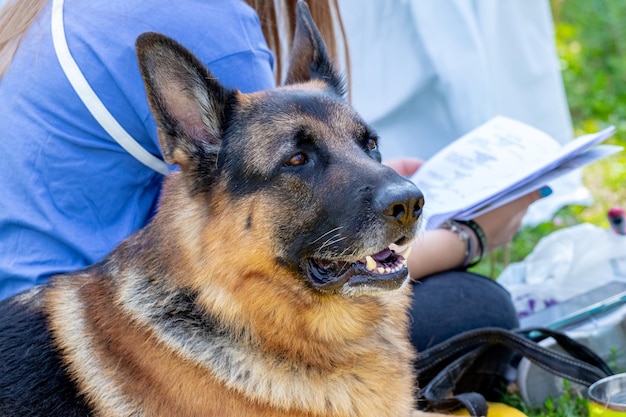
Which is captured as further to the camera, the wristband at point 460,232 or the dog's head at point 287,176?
the wristband at point 460,232

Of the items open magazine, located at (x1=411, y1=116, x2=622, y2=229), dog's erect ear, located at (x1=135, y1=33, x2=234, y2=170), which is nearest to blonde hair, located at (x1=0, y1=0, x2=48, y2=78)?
dog's erect ear, located at (x1=135, y1=33, x2=234, y2=170)

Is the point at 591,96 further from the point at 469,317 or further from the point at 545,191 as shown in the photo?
the point at 469,317

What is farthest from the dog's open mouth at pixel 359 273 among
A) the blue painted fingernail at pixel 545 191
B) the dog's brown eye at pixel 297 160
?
the blue painted fingernail at pixel 545 191

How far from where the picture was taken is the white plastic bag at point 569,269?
373 centimetres

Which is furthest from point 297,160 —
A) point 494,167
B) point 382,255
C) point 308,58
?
point 494,167

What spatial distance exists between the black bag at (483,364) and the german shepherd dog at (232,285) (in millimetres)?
586

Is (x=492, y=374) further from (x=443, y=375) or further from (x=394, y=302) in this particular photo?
(x=394, y=302)

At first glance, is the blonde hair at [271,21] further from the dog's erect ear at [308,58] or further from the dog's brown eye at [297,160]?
the dog's brown eye at [297,160]

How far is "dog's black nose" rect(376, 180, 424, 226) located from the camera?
86.5 inches

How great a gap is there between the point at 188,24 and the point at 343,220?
3.29ft

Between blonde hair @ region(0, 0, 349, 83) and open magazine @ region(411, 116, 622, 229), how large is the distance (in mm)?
674

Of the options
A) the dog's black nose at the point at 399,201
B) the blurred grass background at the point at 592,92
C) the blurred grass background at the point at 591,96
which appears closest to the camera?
the dog's black nose at the point at 399,201

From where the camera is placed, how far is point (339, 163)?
2354 millimetres

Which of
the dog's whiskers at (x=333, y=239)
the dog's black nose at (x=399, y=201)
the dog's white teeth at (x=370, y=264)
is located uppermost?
the dog's black nose at (x=399, y=201)
